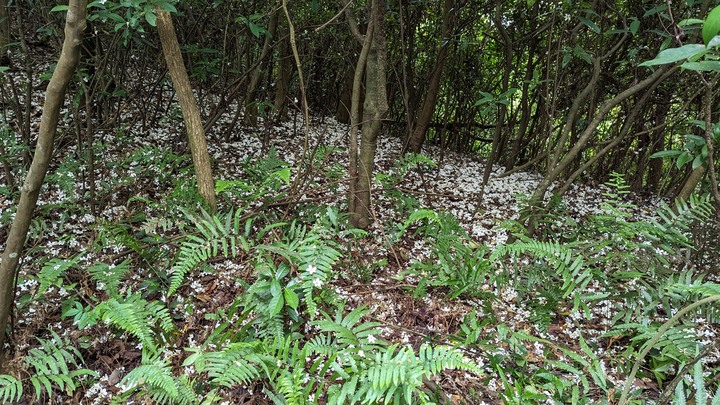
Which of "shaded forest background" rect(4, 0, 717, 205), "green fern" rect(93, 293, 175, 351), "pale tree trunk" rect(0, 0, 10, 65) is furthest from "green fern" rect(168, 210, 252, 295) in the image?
"pale tree trunk" rect(0, 0, 10, 65)

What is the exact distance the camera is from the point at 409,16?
4.84 meters

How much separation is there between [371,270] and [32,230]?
2157mm

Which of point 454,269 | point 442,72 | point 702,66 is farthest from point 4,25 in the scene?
point 702,66

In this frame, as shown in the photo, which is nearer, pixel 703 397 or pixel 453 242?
pixel 703 397

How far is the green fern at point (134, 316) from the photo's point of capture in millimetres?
1885

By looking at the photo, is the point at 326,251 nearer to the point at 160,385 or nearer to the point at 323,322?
the point at 323,322

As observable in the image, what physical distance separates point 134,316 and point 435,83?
3.50m

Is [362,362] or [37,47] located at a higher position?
[37,47]

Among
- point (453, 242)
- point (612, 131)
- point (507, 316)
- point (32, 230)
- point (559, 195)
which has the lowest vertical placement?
point (507, 316)

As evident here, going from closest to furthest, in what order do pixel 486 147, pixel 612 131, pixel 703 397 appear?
1. pixel 703 397
2. pixel 612 131
3. pixel 486 147

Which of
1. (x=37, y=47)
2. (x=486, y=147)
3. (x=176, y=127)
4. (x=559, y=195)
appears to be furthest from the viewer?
(x=486, y=147)

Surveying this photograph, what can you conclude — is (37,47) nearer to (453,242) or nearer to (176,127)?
(176,127)

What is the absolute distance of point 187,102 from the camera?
7.95ft

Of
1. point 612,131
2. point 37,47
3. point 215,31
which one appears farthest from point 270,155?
point 612,131
